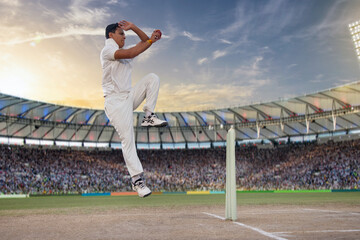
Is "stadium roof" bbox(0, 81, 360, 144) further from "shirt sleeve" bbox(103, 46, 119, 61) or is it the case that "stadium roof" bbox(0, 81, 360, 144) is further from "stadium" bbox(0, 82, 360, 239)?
"shirt sleeve" bbox(103, 46, 119, 61)

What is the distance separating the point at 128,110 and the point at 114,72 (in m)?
0.70

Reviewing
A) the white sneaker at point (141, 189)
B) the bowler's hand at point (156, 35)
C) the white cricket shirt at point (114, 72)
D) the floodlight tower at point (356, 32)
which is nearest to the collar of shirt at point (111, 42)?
the white cricket shirt at point (114, 72)

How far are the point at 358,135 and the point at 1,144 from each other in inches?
2178

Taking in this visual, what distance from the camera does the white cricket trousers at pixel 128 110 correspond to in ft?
18.4

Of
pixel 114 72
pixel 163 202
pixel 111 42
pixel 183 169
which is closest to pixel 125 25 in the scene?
pixel 111 42

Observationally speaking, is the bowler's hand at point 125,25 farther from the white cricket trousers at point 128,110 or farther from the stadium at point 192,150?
the stadium at point 192,150

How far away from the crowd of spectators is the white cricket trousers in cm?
3809

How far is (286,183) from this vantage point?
45812mm

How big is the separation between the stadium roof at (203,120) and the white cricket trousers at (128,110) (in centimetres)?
4156

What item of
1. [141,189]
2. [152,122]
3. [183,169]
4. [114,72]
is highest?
[114,72]

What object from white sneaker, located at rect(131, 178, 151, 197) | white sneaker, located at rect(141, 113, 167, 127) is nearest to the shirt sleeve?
white sneaker, located at rect(141, 113, 167, 127)

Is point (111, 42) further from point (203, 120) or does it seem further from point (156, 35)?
point (203, 120)

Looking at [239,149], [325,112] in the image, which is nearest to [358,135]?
[325,112]

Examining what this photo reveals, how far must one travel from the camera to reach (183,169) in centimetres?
5697
